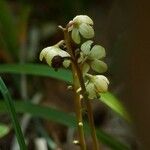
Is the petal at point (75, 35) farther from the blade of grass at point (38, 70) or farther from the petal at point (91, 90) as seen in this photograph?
the blade of grass at point (38, 70)

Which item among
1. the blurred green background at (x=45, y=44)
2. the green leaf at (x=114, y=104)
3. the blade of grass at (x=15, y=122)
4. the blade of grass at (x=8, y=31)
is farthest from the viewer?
the blade of grass at (x=8, y=31)

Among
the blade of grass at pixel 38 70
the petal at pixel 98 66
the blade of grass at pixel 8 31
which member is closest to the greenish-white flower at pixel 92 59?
the petal at pixel 98 66

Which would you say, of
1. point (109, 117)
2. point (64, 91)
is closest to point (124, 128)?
point (109, 117)

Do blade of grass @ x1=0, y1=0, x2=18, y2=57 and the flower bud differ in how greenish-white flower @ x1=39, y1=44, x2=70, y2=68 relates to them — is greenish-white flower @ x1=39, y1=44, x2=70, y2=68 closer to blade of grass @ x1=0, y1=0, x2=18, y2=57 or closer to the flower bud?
the flower bud

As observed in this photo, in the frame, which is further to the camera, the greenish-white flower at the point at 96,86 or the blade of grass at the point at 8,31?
the blade of grass at the point at 8,31

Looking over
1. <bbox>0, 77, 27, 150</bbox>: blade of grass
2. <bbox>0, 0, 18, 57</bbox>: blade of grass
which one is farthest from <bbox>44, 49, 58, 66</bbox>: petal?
<bbox>0, 0, 18, 57</bbox>: blade of grass

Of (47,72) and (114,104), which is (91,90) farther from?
(47,72)

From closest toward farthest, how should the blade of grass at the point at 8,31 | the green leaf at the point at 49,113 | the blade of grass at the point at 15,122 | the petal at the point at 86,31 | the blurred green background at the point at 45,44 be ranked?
1. the petal at the point at 86,31
2. the blade of grass at the point at 15,122
3. the green leaf at the point at 49,113
4. the blurred green background at the point at 45,44
5. the blade of grass at the point at 8,31
